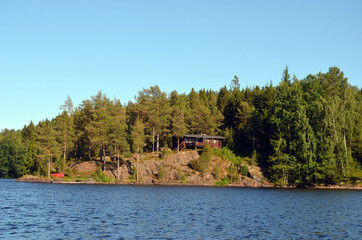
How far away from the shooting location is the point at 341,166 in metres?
72.4

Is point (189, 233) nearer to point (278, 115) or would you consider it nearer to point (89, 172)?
point (278, 115)

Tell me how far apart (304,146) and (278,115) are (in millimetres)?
12874

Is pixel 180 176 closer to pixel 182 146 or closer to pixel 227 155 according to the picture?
pixel 227 155

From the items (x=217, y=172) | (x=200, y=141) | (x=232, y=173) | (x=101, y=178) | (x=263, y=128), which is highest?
(x=263, y=128)

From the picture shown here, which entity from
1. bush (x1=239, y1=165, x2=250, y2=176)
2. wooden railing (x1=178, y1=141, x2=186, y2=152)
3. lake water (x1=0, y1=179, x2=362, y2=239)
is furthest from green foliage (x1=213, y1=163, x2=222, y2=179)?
lake water (x1=0, y1=179, x2=362, y2=239)

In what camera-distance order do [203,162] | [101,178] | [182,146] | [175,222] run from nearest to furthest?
[175,222] < [101,178] < [203,162] < [182,146]

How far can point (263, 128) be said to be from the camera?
3573 inches

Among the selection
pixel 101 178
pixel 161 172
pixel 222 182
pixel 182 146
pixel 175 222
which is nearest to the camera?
pixel 175 222

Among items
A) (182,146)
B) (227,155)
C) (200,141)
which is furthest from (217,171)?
(182,146)

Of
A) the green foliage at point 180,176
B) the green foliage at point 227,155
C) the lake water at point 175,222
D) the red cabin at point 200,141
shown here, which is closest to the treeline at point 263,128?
the red cabin at point 200,141

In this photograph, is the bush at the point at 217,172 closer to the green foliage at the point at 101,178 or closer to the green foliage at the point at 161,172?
the green foliage at the point at 161,172

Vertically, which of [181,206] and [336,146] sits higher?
[336,146]

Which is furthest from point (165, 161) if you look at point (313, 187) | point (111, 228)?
point (111, 228)

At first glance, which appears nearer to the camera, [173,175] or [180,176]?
[180,176]
